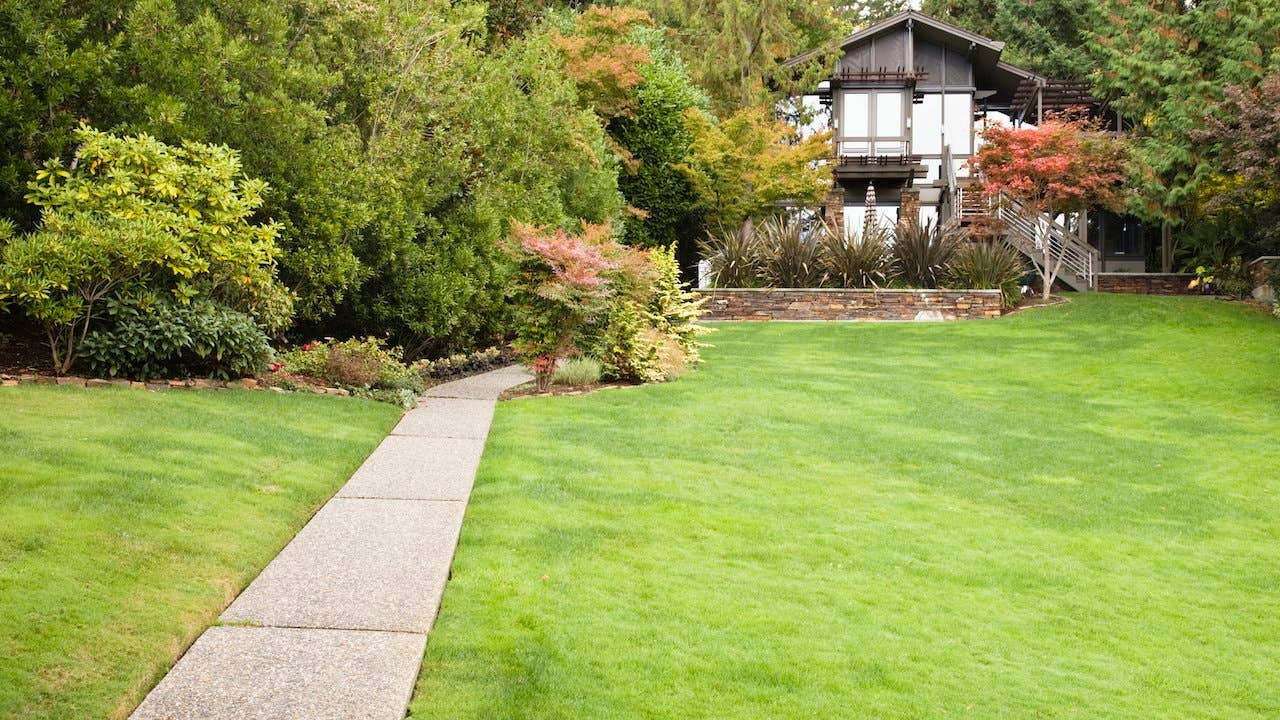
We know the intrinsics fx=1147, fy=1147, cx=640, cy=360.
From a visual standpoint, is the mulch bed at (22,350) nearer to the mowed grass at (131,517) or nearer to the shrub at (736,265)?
the mowed grass at (131,517)

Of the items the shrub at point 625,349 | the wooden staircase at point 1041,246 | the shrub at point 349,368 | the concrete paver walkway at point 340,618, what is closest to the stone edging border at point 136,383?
the shrub at point 349,368

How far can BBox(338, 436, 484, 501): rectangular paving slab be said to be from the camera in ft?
25.4

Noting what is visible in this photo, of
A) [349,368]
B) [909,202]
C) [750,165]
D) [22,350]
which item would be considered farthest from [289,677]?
[909,202]

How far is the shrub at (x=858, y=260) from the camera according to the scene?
23.5m

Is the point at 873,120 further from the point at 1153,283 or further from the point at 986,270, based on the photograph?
the point at 986,270

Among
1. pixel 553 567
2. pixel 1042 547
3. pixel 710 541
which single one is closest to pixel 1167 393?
pixel 1042 547

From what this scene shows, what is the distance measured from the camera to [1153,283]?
28.6 m

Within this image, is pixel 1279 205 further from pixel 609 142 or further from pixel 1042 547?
pixel 1042 547

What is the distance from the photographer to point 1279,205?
20.2 m

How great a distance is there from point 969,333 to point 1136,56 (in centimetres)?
939

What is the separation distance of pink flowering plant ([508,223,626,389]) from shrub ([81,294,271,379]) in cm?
313

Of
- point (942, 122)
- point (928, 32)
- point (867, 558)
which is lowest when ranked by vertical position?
point (867, 558)

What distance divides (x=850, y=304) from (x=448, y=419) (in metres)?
13.6

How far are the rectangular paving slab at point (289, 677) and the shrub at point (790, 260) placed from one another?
1926 centimetres
